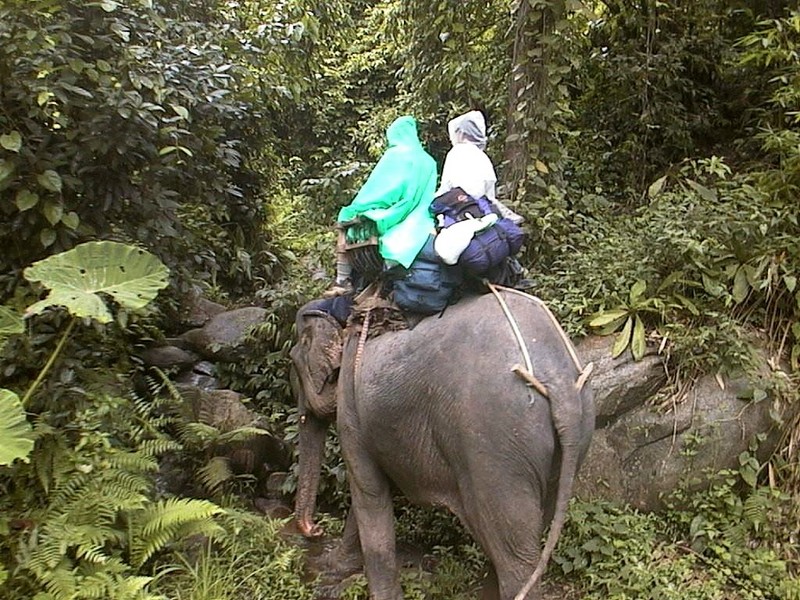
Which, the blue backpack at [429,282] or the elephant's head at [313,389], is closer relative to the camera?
the blue backpack at [429,282]

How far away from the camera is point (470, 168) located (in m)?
3.49

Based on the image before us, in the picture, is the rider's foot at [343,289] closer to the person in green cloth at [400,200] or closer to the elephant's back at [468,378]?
the person in green cloth at [400,200]

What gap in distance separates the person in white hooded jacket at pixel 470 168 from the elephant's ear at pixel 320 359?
0.90 m

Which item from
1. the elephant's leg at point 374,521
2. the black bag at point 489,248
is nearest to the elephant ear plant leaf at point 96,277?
the elephant's leg at point 374,521

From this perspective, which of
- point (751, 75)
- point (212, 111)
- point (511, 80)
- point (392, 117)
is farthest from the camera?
point (392, 117)

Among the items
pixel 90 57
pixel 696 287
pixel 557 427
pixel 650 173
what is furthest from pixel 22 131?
pixel 650 173

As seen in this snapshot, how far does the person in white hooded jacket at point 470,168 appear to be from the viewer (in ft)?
11.3

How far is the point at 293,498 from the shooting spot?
470 cm

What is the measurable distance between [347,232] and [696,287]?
250cm

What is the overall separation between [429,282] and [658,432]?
206cm

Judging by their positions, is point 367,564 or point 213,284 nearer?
point 367,564

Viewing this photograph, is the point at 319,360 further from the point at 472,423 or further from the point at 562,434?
the point at 562,434

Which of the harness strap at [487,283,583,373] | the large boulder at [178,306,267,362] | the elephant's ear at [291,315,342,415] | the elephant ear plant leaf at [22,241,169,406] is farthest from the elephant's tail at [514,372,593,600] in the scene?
the large boulder at [178,306,267,362]

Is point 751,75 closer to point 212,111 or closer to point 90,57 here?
point 212,111
